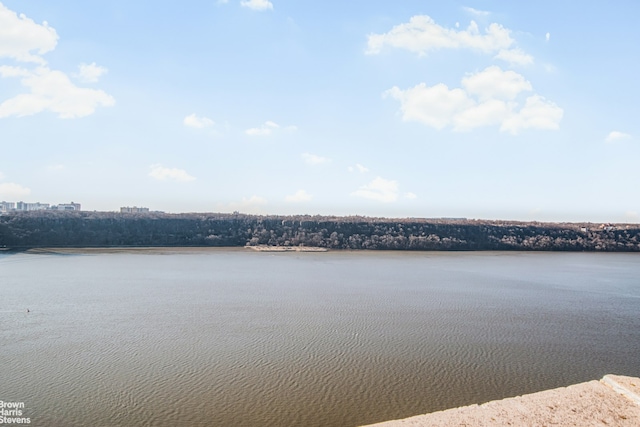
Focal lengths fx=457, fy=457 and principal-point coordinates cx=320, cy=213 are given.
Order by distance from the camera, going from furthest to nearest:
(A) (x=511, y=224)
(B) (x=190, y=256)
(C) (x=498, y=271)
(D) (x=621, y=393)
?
1. (A) (x=511, y=224)
2. (B) (x=190, y=256)
3. (C) (x=498, y=271)
4. (D) (x=621, y=393)

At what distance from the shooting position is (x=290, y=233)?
42.3 metres

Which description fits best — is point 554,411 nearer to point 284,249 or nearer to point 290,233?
point 284,249

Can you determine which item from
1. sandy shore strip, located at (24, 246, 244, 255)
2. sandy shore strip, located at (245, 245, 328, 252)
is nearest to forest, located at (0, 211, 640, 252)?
sandy shore strip, located at (24, 246, 244, 255)

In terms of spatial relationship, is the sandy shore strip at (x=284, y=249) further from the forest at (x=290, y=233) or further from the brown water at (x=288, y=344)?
the brown water at (x=288, y=344)

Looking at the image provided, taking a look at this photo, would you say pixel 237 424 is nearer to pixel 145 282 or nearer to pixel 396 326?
pixel 396 326

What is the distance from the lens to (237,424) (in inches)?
263

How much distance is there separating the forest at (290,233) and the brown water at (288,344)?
17522 millimetres

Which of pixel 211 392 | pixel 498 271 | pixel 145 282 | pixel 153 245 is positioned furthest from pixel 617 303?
pixel 153 245

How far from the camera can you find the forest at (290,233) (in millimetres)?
37562

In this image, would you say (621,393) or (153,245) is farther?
(153,245)

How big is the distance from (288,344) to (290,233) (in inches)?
1257

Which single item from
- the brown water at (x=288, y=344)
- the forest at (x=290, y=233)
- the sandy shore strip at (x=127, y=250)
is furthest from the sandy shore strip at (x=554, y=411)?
the forest at (x=290, y=233)

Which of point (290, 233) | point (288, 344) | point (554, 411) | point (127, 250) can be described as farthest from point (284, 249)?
point (554, 411)

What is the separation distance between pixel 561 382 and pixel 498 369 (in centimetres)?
111
